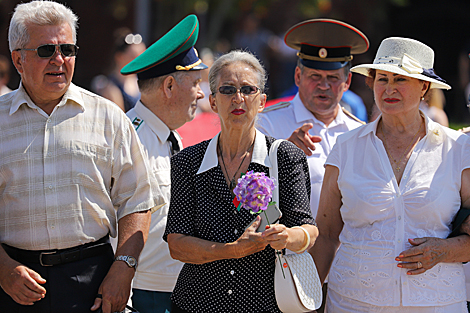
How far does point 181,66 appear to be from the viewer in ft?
13.5

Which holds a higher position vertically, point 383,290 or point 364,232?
point 364,232

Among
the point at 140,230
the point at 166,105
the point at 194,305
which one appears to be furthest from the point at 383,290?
the point at 166,105

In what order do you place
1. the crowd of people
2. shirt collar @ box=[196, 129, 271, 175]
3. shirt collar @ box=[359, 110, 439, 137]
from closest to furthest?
the crowd of people < shirt collar @ box=[196, 129, 271, 175] < shirt collar @ box=[359, 110, 439, 137]

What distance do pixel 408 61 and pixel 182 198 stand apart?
1498mm

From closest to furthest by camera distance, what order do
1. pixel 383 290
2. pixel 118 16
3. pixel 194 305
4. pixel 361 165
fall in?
pixel 194 305 → pixel 383 290 → pixel 361 165 → pixel 118 16

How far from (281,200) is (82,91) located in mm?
1277

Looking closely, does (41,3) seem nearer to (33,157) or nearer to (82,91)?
(82,91)

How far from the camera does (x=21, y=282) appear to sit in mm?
2869

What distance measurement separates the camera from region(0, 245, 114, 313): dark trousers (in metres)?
2.93

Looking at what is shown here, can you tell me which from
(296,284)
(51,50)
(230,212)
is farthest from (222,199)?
(51,50)

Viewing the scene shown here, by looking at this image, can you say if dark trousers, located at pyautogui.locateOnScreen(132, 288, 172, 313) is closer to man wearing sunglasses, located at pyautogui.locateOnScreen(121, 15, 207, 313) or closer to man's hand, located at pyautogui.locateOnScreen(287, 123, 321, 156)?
man wearing sunglasses, located at pyautogui.locateOnScreen(121, 15, 207, 313)

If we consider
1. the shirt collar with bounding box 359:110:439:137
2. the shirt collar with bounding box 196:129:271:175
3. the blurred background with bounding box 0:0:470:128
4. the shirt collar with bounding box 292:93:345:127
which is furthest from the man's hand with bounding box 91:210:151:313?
the blurred background with bounding box 0:0:470:128

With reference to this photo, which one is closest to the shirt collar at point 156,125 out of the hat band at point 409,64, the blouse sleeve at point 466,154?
the hat band at point 409,64

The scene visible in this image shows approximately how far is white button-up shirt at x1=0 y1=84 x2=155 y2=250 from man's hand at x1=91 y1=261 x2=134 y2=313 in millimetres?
220
